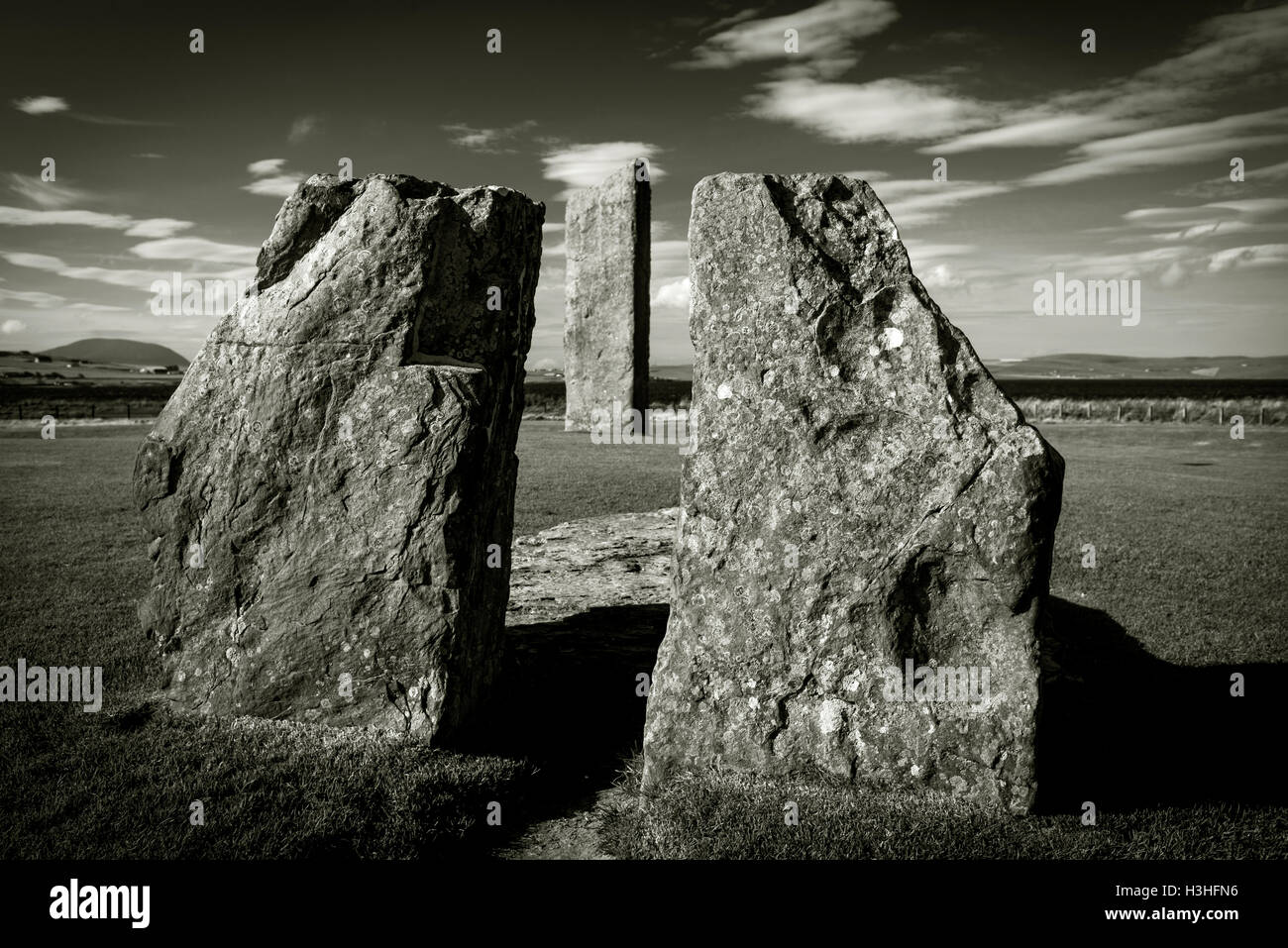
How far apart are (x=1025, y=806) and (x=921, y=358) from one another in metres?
2.35

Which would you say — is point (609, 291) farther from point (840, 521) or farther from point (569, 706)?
point (840, 521)

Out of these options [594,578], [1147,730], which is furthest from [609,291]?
[1147,730]

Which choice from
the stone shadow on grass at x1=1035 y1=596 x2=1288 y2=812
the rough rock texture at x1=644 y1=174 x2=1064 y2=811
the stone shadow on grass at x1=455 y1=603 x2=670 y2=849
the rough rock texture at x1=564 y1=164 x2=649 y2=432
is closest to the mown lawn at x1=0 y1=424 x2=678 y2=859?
the stone shadow on grass at x1=455 y1=603 x2=670 y2=849

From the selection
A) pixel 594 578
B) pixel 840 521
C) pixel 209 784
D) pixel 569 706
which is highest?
pixel 840 521

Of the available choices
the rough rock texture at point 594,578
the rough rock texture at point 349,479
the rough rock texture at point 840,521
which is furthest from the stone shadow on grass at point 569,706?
the rough rock texture at point 840,521

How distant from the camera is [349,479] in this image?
527 centimetres

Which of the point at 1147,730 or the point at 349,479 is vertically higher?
the point at 349,479

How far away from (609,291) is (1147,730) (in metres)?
17.3

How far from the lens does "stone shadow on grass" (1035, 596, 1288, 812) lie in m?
4.90

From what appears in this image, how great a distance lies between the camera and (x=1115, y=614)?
29.0ft

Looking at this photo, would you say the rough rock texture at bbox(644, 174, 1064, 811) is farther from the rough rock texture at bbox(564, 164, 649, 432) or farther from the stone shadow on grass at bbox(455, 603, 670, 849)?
the rough rock texture at bbox(564, 164, 649, 432)

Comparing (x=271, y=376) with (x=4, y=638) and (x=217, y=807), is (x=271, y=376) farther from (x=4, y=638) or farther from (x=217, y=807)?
(x=4, y=638)

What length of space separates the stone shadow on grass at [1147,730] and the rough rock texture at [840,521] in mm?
567
